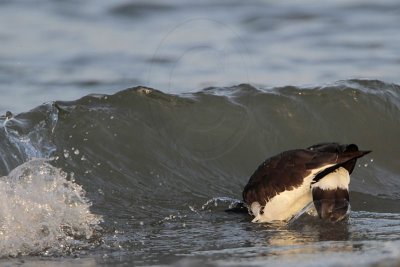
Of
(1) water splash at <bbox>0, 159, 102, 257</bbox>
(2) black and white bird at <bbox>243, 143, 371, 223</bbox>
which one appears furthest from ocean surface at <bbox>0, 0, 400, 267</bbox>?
(2) black and white bird at <bbox>243, 143, 371, 223</bbox>

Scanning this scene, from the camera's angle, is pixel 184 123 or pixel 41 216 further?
pixel 184 123

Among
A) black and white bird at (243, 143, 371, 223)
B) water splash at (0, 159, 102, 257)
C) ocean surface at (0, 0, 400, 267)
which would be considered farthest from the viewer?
black and white bird at (243, 143, 371, 223)

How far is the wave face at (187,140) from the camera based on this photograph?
7.43 meters

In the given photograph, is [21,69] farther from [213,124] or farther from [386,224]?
[386,224]

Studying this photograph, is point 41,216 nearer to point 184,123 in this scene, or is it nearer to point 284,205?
point 284,205

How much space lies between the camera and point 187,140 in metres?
8.62

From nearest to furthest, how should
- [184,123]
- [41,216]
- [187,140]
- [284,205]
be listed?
[41,216], [284,205], [187,140], [184,123]

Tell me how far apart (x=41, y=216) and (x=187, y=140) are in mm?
2812

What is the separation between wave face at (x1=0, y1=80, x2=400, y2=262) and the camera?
7434mm

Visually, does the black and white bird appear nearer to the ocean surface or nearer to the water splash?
the ocean surface

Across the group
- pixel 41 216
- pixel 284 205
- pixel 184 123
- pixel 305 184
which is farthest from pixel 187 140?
pixel 41 216

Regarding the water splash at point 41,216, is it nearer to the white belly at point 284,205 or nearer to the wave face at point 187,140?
the wave face at point 187,140

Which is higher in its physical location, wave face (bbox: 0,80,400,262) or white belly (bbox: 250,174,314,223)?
wave face (bbox: 0,80,400,262)

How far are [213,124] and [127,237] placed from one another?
2978 millimetres
